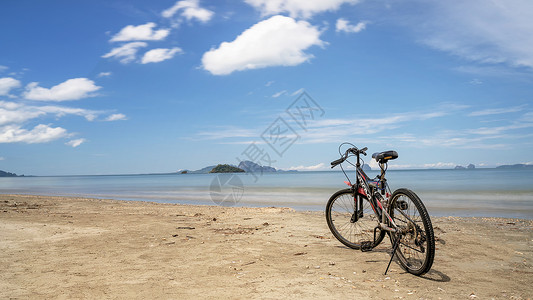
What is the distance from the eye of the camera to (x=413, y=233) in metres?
4.03

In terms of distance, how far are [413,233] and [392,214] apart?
20.9 inches

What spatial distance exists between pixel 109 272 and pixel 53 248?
2031 millimetres

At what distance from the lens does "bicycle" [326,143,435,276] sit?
388 cm

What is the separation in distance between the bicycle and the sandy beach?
19 centimetres

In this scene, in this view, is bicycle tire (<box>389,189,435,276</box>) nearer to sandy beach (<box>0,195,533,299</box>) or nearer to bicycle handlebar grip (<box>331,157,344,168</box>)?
sandy beach (<box>0,195,533,299</box>)

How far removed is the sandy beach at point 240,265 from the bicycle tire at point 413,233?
163 millimetres

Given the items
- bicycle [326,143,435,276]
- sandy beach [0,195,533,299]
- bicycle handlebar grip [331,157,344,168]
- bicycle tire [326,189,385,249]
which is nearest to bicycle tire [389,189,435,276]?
bicycle [326,143,435,276]

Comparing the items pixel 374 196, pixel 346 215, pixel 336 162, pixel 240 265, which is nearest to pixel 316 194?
pixel 346 215

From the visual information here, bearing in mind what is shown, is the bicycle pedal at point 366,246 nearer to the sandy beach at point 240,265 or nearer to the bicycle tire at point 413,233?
the sandy beach at point 240,265

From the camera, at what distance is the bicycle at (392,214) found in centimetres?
388

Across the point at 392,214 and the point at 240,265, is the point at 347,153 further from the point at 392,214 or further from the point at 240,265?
the point at 240,265

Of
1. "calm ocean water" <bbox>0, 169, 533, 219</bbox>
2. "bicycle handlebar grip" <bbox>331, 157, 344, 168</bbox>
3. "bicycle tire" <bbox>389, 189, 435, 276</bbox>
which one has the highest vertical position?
"bicycle handlebar grip" <bbox>331, 157, 344, 168</bbox>

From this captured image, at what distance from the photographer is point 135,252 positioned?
5.20m

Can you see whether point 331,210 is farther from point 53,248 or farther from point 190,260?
point 53,248
